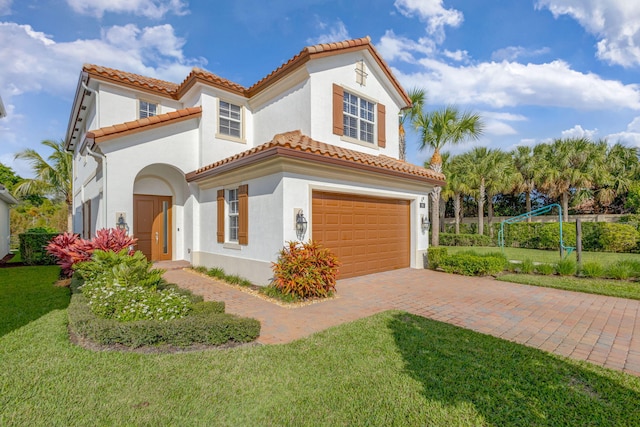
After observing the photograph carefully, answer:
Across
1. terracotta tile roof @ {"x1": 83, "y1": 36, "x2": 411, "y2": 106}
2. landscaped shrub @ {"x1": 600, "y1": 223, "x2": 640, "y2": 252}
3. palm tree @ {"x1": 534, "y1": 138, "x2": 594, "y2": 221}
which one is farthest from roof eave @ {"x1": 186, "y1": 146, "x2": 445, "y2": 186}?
palm tree @ {"x1": 534, "y1": 138, "x2": 594, "y2": 221}

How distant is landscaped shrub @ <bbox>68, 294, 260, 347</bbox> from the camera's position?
4336 millimetres

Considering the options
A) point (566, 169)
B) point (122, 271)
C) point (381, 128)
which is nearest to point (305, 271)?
point (122, 271)

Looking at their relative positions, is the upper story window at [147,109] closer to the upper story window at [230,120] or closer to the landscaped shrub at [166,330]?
the upper story window at [230,120]

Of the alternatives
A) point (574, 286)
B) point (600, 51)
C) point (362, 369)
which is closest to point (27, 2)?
point (362, 369)

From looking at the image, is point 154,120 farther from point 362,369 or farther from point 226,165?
point 362,369

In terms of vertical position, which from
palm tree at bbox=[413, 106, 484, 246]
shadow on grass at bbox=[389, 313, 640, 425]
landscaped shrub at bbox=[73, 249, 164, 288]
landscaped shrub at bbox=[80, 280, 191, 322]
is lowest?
shadow on grass at bbox=[389, 313, 640, 425]

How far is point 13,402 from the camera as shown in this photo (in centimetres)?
306

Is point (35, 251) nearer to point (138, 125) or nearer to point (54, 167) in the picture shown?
point (138, 125)

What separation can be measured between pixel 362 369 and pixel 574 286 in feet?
26.4

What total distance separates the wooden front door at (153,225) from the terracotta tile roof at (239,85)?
418cm

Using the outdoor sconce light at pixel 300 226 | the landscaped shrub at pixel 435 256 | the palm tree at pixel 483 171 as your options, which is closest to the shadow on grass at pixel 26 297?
the outdoor sconce light at pixel 300 226

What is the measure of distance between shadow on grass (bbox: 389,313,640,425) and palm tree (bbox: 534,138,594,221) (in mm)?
25858

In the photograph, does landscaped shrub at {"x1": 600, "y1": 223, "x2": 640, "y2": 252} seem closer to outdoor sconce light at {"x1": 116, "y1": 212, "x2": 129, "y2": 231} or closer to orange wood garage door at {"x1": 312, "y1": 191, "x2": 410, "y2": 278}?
orange wood garage door at {"x1": 312, "y1": 191, "x2": 410, "y2": 278}

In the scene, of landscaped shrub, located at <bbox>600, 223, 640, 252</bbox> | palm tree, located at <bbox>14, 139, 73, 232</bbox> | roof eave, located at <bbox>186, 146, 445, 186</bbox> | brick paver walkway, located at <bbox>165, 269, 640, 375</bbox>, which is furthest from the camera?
palm tree, located at <bbox>14, 139, 73, 232</bbox>
